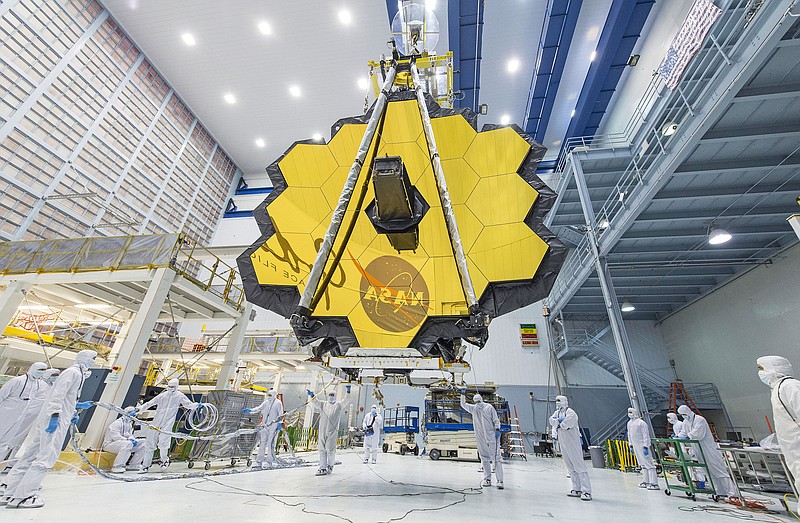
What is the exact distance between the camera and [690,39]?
10156mm

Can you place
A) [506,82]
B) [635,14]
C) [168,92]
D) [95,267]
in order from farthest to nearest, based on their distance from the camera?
[168,92]
[506,82]
[635,14]
[95,267]

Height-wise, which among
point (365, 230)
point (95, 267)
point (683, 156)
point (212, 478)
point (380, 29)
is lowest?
point (212, 478)

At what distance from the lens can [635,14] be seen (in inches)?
548

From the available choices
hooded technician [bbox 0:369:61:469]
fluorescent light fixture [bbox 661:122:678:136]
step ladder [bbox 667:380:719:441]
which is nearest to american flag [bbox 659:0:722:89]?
fluorescent light fixture [bbox 661:122:678:136]

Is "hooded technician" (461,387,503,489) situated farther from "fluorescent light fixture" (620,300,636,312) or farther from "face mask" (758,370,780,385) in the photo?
"fluorescent light fixture" (620,300,636,312)

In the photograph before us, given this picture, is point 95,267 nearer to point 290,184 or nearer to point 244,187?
point 290,184

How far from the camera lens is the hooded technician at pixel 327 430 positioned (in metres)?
7.32

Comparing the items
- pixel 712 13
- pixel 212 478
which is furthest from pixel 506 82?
pixel 212 478

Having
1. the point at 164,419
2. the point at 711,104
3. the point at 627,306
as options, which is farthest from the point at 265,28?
the point at 627,306

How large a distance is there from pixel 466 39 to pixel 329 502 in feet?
54.1

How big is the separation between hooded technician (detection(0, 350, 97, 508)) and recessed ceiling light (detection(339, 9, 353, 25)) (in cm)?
1810

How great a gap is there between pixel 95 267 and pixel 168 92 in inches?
642

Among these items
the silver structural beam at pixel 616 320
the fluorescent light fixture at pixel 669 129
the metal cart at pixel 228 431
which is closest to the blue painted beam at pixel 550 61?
the silver structural beam at pixel 616 320

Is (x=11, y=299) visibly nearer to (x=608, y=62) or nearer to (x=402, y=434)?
(x=402, y=434)
